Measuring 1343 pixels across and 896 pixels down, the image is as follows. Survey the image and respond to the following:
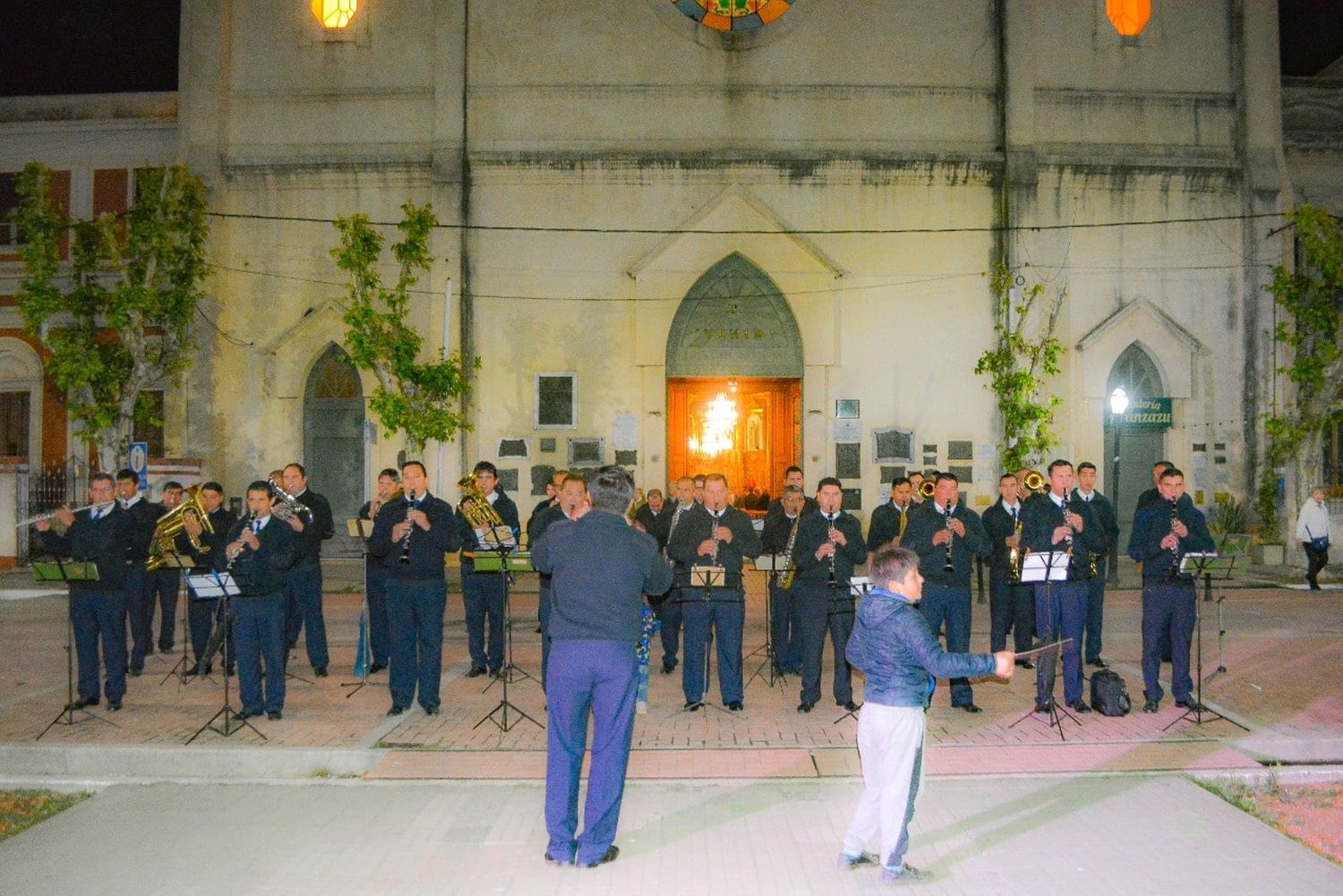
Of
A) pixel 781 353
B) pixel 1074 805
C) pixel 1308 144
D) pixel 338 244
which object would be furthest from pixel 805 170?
pixel 1074 805

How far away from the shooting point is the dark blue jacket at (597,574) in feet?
20.2

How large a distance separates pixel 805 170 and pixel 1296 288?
10219 mm

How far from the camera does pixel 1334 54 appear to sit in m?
30.6

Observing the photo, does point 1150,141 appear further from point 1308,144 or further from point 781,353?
point 781,353

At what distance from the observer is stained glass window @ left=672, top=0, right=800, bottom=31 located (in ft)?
79.3

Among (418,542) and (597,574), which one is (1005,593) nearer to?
(418,542)

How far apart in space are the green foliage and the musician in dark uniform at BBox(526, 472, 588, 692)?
1336 centimetres

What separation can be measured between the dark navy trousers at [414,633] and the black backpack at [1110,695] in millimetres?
5881

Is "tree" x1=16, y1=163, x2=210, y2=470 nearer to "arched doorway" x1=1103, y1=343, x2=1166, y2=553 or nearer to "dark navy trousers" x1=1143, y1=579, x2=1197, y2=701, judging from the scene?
"dark navy trousers" x1=1143, y1=579, x2=1197, y2=701

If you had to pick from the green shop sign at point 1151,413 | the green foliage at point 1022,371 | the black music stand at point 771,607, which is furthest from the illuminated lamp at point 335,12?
the green shop sign at point 1151,413

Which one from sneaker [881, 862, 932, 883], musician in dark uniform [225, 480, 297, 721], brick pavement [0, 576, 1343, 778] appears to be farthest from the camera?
musician in dark uniform [225, 480, 297, 721]

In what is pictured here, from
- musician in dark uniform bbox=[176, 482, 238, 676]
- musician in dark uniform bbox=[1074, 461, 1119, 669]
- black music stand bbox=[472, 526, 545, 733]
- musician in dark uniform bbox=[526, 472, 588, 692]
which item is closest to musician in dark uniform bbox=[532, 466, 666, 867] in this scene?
musician in dark uniform bbox=[526, 472, 588, 692]

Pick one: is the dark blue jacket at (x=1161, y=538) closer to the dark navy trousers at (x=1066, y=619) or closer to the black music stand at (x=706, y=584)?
the dark navy trousers at (x=1066, y=619)

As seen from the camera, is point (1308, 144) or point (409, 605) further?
point (1308, 144)
